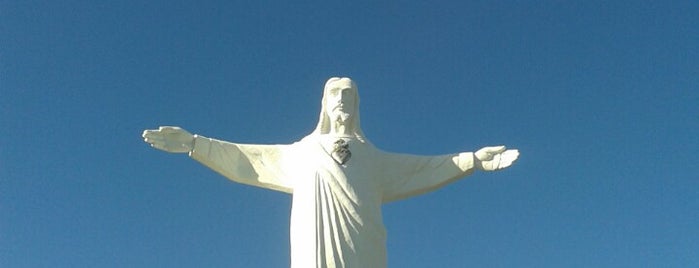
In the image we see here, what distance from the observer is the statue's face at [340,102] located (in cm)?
1541

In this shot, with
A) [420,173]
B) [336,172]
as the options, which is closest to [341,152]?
[336,172]

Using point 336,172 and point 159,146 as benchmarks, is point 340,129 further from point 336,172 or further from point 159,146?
point 159,146

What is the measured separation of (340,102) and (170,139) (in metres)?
2.75

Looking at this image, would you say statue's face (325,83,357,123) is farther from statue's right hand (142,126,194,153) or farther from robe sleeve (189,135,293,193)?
statue's right hand (142,126,194,153)

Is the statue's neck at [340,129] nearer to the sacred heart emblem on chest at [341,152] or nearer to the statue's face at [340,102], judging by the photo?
the statue's face at [340,102]

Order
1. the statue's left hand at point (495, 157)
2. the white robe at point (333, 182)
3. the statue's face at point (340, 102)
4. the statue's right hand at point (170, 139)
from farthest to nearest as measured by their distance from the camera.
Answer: the statue's face at point (340, 102) < the statue's left hand at point (495, 157) < the statue's right hand at point (170, 139) < the white robe at point (333, 182)

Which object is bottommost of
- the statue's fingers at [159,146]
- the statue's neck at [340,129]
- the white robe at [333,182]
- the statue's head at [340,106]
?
the white robe at [333,182]

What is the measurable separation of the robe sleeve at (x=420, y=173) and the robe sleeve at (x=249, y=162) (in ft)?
5.31

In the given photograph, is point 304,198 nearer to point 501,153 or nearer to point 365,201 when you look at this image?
point 365,201

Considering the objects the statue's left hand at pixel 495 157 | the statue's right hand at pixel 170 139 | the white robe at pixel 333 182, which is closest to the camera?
the white robe at pixel 333 182

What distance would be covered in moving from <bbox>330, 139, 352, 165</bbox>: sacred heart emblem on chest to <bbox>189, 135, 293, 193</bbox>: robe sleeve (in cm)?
96

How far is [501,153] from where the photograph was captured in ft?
50.2

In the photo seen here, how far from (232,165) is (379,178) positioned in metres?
2.34

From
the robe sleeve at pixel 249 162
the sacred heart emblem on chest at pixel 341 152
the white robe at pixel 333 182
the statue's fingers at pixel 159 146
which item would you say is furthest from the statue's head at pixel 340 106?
the statue's fingers at pixel 159 146
